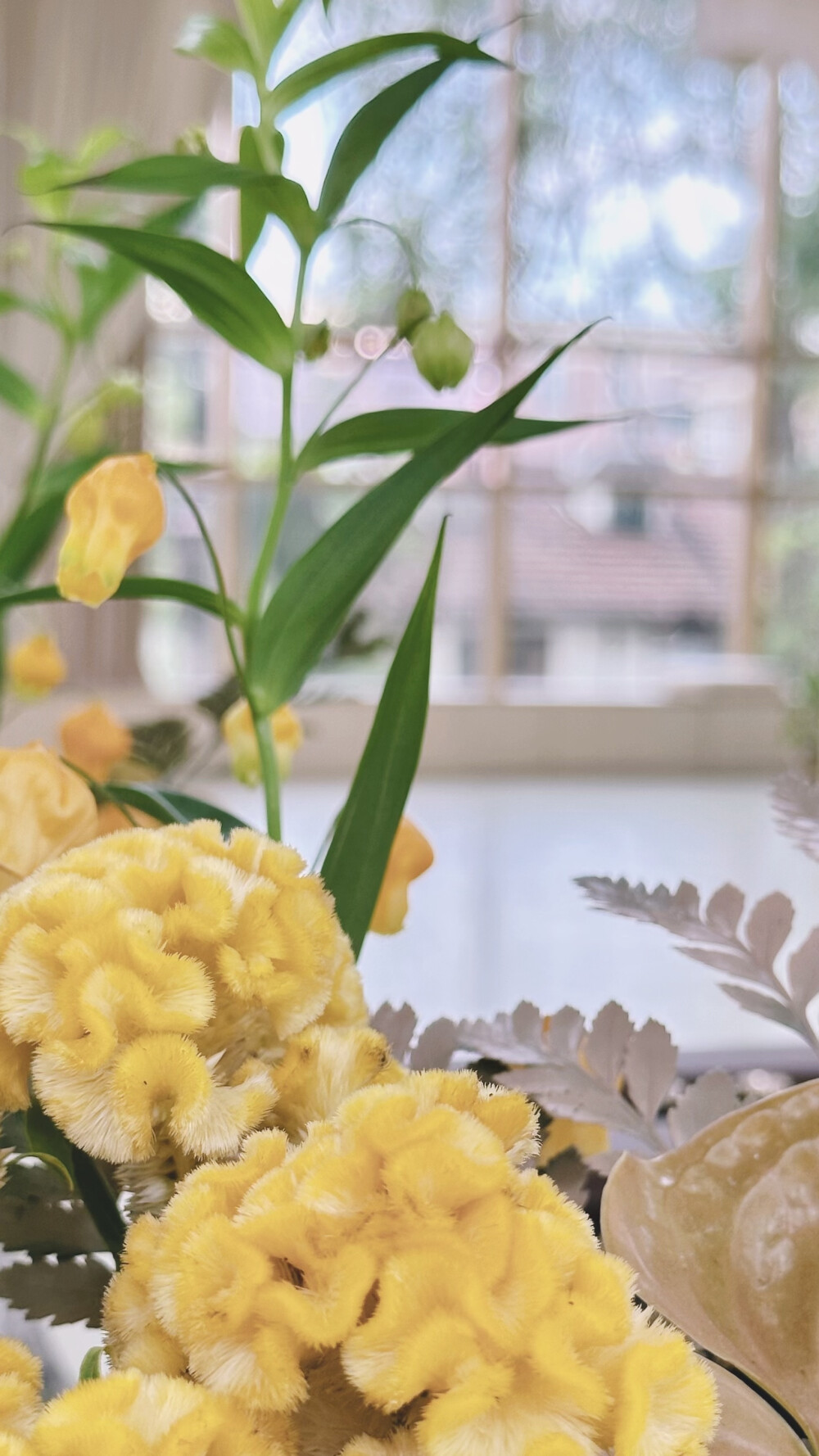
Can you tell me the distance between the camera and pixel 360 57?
457 mm

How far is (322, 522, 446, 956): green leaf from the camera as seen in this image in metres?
0.37

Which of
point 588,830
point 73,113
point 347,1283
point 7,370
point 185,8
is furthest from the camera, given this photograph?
point 588,830

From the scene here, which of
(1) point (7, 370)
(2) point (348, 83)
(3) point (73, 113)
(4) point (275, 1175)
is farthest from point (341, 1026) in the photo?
(2) point (348, 83)

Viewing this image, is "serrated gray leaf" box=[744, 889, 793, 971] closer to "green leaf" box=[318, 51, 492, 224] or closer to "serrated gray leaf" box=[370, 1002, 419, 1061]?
"serrated gray leaf" box=[370, 1002, 419, 1061]

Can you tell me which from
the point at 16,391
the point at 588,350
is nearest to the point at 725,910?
the point at 16,391

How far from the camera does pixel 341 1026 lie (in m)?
0.28

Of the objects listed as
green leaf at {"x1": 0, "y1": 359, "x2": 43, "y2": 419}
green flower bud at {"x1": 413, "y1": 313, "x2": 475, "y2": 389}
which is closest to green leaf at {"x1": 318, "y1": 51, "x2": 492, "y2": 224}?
green flower bud at {"x1": 413, "y1": 313, "x2": 475, "y2": 389}

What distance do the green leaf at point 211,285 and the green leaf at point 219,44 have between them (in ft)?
0.33

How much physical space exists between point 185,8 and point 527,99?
329 centimetres

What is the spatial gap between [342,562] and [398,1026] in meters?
0.15

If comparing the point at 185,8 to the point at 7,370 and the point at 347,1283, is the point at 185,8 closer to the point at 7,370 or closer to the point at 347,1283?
the point at 7,370

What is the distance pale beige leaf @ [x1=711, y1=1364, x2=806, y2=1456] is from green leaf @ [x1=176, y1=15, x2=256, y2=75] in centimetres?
44

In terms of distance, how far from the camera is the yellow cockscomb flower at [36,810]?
1.16 feet

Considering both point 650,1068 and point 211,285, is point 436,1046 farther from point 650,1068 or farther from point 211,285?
point 211,285
